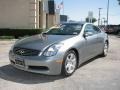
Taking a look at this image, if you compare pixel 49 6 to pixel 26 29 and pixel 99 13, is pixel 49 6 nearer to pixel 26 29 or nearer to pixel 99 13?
pixel 26 29

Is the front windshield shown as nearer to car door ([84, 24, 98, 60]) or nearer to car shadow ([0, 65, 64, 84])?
car door ([84, 24, 98, 60])

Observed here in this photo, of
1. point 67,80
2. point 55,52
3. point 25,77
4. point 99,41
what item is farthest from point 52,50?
point 99,41

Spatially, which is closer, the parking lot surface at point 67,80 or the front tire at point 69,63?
the parking lot surface at point 67,80

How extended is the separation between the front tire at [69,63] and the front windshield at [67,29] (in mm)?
926

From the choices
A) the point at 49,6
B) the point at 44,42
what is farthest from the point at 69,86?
the point at 49,6

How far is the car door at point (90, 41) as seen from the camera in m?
7.39

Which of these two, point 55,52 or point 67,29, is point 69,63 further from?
point 67,29

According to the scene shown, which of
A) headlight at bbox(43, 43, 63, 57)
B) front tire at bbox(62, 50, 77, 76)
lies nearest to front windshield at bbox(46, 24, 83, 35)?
front tire at bbox(62, 50, 77, 76)

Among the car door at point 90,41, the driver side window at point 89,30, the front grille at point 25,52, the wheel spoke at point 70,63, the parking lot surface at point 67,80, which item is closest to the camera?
the parking lot surface at point 67,80

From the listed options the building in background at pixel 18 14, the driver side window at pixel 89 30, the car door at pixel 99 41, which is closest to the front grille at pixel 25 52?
the driver side window at pixel 89 30

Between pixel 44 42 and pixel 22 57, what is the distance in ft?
2.27

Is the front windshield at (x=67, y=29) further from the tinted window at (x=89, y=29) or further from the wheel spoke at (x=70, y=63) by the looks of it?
the wheel spoke at (x=70, y=63)

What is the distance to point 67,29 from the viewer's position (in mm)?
7676

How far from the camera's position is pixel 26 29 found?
59.0 ft
